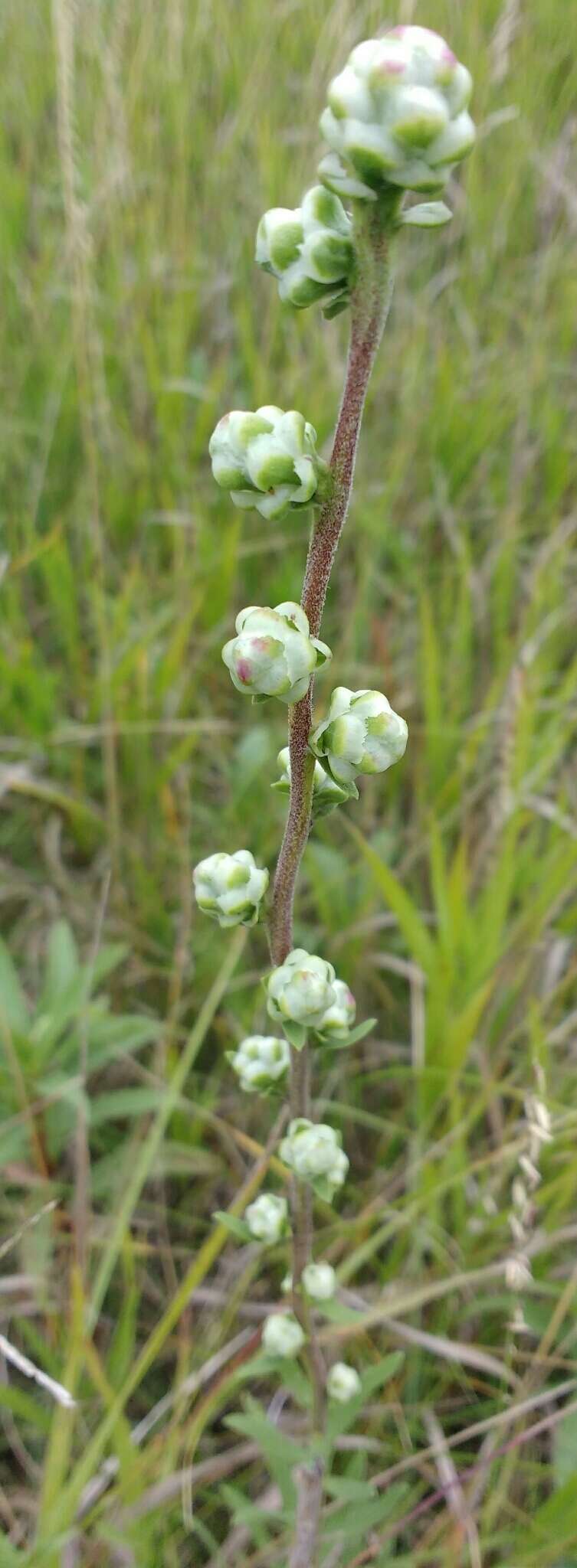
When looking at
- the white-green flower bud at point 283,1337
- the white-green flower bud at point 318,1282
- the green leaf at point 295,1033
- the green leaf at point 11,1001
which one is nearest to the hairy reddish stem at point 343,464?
the green leaf at point 295,1033

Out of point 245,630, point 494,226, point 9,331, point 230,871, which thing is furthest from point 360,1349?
point 494,226

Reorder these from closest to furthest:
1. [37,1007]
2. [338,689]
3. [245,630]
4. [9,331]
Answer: [245,630], [338,689], [37,1007], [9,331]

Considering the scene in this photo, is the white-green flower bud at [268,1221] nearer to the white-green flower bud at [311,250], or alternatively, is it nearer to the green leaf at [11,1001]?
the green leaf at [11,1001]

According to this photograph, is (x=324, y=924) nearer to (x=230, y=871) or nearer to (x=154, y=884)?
(x=154, y=884)

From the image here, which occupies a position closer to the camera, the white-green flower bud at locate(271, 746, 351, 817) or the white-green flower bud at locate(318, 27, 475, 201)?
the white-green flower bud at locate(318, 27, 475, 201)

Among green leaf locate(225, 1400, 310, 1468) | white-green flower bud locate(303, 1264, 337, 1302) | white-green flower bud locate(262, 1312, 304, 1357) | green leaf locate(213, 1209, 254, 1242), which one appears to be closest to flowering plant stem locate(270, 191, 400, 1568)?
green leaf locate(213, 1209, 254, 1242)

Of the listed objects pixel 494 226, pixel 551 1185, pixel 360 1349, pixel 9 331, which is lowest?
pixel 360 1349

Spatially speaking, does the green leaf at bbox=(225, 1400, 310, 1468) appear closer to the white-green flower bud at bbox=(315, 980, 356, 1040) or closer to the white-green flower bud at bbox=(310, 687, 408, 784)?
the white-green flower bud at bbox=(315, 980, 356, 1040)
